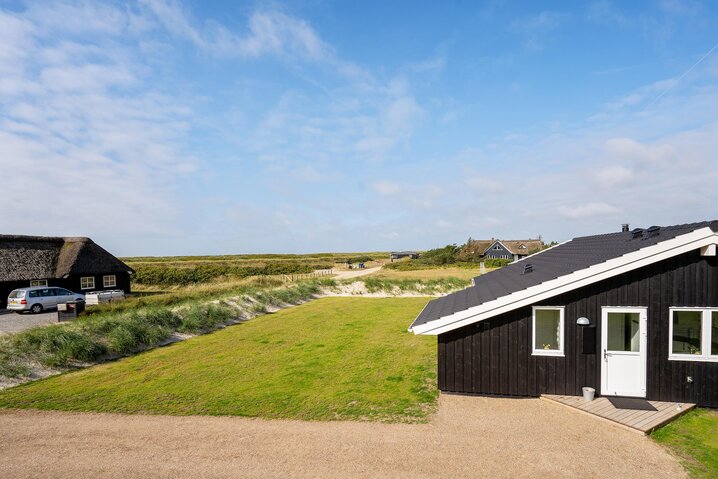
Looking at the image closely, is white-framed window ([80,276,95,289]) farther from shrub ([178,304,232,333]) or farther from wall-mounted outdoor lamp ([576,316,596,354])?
wall-mounted outdoor lamp ([576,316,596,354])

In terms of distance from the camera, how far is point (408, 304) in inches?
1065

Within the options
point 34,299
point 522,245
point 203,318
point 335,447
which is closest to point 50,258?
point 34,299

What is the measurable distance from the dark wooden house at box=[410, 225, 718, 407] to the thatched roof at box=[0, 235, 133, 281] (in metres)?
31.6

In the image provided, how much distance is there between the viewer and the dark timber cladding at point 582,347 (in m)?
8.82

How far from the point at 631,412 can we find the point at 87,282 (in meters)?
36.6

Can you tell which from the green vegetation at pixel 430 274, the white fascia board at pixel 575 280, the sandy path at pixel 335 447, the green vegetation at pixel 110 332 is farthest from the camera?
the green vegetation at pixel 430 274

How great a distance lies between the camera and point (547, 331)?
10062mm

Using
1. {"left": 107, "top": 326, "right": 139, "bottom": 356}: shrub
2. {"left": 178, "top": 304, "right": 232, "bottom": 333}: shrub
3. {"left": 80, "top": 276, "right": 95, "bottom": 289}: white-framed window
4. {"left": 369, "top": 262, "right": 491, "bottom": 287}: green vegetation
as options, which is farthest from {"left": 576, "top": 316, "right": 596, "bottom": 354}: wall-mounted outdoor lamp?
{"left": 80, "top": 276, "right": 95, "bottom": 289}: white-framed window

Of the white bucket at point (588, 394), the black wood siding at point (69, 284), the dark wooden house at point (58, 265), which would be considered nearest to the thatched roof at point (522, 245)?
the black wood siding at point (69, 284)

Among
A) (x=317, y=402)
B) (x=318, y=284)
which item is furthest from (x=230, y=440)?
(x=318, y=284)

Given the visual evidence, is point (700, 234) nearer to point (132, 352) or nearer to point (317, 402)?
point (317, 402)

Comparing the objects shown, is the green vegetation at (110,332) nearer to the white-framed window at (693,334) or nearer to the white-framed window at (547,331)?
the white-framed window at (547,331)

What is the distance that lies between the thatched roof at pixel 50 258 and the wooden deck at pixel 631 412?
34.6 meters

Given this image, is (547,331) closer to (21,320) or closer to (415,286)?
(415,286)
